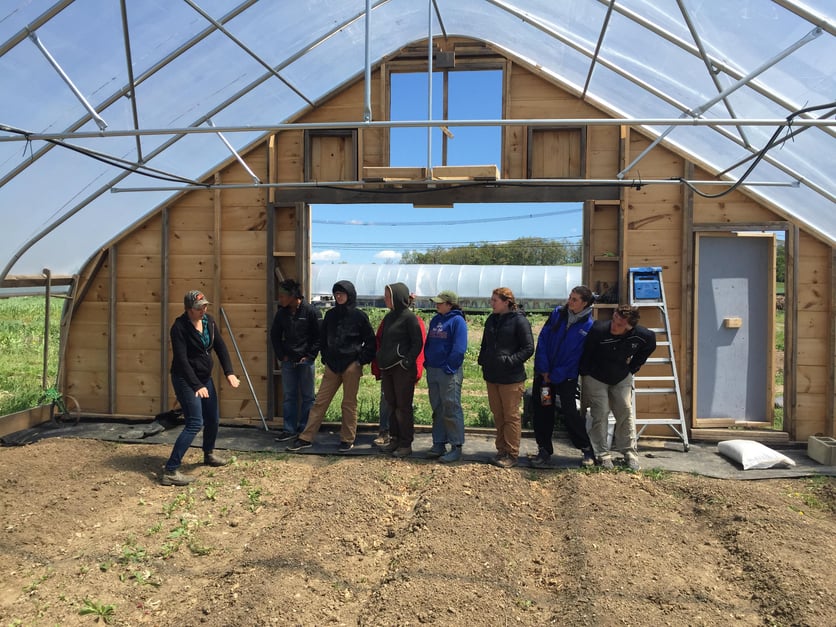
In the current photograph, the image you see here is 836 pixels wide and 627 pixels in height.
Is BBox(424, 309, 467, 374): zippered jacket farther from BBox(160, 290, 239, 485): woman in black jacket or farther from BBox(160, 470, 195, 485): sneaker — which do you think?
BBox(160, 470, 195, 485): sneaker

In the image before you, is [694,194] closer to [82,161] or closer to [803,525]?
[803,525]

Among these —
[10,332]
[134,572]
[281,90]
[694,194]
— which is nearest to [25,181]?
[281,90]

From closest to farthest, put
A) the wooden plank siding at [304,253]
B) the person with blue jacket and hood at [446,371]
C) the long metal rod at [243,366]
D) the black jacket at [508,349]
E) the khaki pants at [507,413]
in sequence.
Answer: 1. the black jacket at [508,349]
2. the khaki pants at [507,413]
3. the person with blue jacket and hood at [446,371]
4. the wooden plank siding at [304,253]
5. the long metal rod at [243,366]

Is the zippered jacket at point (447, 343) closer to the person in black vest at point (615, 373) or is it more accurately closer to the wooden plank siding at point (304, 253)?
the person in black vest at point (615, 373)

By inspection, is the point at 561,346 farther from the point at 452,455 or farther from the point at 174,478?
the point at 174,478

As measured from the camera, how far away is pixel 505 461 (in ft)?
18.9

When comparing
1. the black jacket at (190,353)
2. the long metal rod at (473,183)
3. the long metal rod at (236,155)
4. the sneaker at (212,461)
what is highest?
the long metal rod at (236,155)

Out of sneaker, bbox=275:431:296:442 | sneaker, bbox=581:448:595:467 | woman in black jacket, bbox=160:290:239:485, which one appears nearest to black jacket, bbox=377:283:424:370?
woman in black jacket, bbox=160:290:239:485

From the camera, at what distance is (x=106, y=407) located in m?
7.56

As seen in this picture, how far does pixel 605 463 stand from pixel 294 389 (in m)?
3.27

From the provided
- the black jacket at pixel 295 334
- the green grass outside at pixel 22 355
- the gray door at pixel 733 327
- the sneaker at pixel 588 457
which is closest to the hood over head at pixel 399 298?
the black jacket at pixel 295 334

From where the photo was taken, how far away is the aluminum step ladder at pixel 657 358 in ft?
21.0

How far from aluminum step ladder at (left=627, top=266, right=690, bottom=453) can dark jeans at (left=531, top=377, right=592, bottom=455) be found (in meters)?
0.85

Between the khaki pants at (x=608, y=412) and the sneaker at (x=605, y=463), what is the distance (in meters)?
0.02
